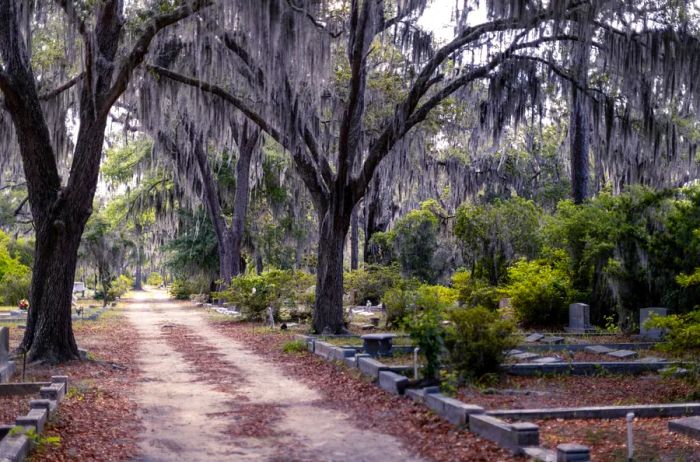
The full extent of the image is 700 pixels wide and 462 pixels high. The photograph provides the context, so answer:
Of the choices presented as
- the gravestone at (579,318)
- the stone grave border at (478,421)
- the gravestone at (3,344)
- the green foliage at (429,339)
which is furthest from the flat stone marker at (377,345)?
the gravestone at (579,318)

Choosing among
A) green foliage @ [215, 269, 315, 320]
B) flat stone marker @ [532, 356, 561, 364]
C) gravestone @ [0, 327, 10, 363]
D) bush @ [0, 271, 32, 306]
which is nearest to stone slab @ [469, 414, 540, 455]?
flat stone marker @ [532, 356, 561, 364]

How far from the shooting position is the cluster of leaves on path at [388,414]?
274 inches

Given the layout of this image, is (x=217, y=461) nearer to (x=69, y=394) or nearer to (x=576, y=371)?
(x=69, y=394)

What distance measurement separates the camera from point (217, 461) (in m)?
6.82

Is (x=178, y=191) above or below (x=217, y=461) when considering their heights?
above

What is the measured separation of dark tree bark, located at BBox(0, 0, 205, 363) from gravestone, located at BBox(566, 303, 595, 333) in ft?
36.9

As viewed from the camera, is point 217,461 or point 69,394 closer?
point 217,461

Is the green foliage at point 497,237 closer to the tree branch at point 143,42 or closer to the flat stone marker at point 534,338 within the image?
the flat stone marker at point 534,338

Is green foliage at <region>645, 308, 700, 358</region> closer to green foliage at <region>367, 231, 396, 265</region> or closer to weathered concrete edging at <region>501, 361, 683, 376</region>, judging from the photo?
weathered concrete edging at <region>501, 361, 683, 376</region>

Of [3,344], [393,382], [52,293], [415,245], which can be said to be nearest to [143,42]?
[52,293]

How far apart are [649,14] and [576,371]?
8.12 m

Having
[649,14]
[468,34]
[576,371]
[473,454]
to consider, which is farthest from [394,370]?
[649,14]

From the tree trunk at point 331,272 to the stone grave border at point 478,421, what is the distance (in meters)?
6.32

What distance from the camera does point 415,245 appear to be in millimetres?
28672
